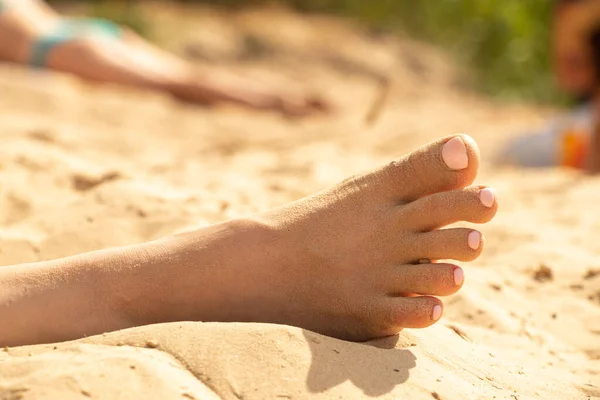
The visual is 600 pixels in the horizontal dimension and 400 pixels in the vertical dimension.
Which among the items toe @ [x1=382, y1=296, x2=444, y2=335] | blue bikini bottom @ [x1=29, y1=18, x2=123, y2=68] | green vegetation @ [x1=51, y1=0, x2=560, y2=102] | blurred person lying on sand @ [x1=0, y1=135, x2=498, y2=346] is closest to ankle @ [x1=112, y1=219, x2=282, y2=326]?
blurred person lying on sand @ [x1=0, y1=135, x2=498, y2=346]

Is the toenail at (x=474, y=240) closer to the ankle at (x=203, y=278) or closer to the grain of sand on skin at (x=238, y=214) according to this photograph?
the grain of sand on skin at (x=238, y=214)

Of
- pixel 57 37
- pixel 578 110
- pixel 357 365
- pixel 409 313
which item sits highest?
pixel 578 110

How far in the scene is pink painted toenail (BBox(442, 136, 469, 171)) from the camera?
1.50m

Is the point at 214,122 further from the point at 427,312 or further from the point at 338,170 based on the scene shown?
the point at 427,312

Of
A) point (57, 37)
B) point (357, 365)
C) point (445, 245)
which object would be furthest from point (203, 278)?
point (57, 37)

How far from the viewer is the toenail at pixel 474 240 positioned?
4.99 ft

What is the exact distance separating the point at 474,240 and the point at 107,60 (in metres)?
3.15

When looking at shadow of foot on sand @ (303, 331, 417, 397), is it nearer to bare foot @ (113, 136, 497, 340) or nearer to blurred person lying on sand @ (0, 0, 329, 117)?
bare foot @ (113, 136, 497, 340)

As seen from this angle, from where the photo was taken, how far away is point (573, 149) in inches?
161

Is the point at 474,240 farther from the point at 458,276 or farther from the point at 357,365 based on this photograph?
the point at 357,365

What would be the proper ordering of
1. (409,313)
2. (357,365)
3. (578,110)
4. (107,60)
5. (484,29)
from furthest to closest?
(484,29), (578,110), (107,60), (409,313), (357,365)

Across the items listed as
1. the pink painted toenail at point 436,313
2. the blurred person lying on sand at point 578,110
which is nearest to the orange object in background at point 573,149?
the blurred person lying on sand at point 578,110

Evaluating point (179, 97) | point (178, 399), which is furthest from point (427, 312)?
point (179, 97)

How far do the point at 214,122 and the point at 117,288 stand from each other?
2588mm
